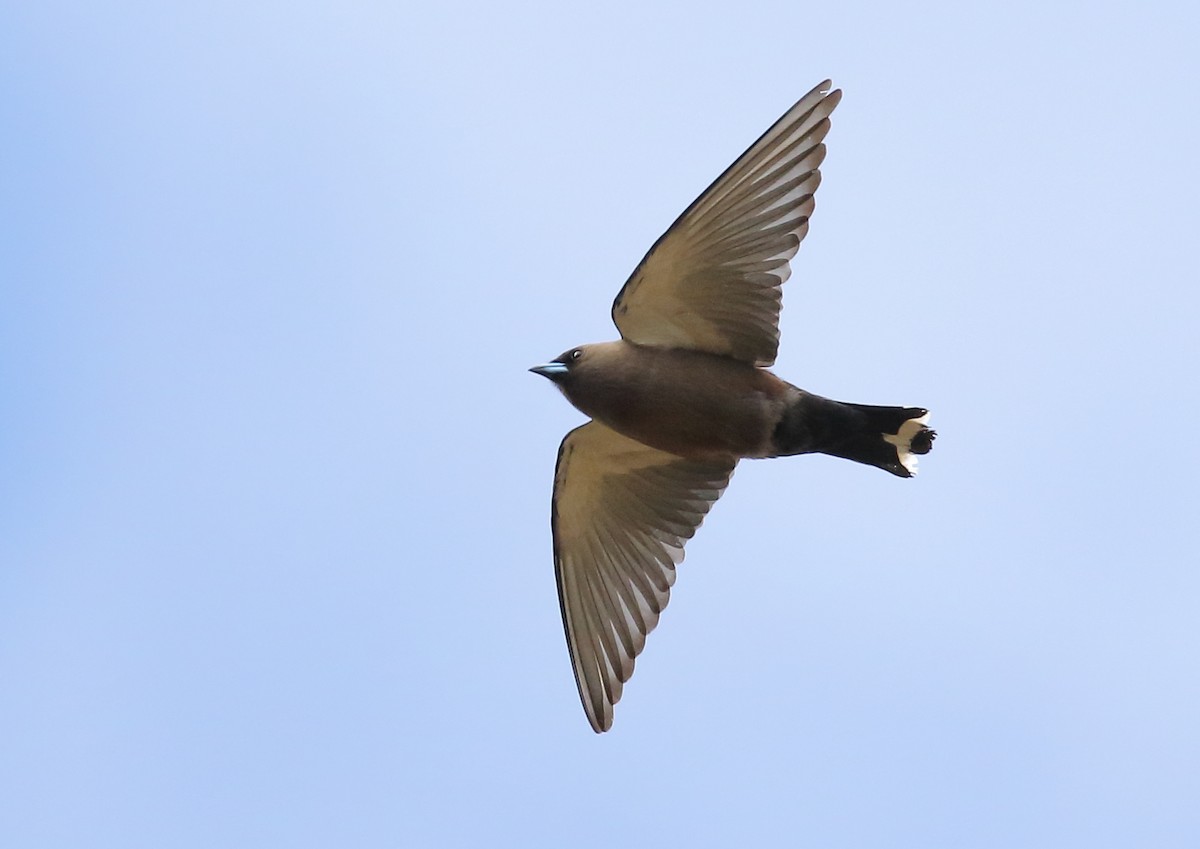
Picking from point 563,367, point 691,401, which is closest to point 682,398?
point 691,401

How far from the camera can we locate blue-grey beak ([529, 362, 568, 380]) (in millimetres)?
9867

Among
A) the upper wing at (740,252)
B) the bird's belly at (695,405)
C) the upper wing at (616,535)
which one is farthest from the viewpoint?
the upper wing at (616,535)

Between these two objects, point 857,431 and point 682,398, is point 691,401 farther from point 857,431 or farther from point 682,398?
point 857,431

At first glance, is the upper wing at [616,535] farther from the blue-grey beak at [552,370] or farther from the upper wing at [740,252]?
the upper wing at [740,252]

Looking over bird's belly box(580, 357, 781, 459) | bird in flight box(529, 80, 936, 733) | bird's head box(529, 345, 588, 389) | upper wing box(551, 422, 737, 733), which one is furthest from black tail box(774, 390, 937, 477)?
bird's head box(529, 345, 588, 389)

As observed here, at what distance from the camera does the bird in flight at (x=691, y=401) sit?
9352 mm

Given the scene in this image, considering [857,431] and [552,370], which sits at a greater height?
[552,370]

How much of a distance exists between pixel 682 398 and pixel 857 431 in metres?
1.06

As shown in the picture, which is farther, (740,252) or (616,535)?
(616,535)

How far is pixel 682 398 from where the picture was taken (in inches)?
376

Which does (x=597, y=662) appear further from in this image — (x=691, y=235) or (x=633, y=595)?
(x=691, y=235)

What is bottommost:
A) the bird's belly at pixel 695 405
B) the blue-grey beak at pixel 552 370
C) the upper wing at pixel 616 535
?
the upper wing at pixel 616 535

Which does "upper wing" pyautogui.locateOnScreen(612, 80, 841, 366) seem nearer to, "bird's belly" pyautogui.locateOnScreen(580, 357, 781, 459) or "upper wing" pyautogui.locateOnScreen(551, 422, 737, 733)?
"bird's belly" pyautogui.locateOnScreen(580, 357, 781, 459)

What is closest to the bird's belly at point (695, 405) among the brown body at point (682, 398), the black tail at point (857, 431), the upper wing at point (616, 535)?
the brown body at point (682, 398)
